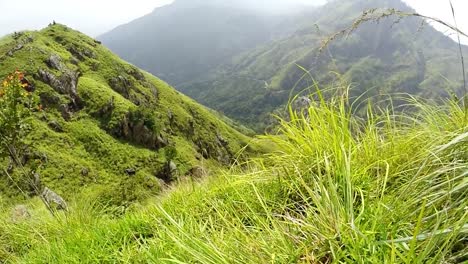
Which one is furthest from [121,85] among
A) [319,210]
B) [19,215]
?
[319,210]

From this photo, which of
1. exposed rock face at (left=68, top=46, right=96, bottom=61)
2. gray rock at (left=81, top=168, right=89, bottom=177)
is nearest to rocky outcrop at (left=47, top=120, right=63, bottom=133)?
gray rock at (left=81, top=168, right=89, bottom=177)

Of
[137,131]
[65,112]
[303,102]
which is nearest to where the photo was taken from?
[303,102]

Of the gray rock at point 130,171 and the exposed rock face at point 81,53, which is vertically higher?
the exposed rock face at point 81,53

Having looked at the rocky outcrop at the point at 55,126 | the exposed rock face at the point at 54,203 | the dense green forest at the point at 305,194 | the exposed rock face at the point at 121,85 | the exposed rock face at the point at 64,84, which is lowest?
the rocky outcrop at the point at 55,126

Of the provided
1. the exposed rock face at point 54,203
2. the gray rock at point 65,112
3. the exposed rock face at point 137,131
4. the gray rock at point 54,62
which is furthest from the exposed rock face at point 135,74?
the exposed rock face at point 54,203

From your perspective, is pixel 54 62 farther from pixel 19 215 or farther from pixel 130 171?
pixel 19 215

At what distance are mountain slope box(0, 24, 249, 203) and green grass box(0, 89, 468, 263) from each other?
247 ft

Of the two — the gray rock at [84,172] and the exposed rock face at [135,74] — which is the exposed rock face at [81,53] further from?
the gray rock at [84,172]

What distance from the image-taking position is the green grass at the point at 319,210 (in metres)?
2.14

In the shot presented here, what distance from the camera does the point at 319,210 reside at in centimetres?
242

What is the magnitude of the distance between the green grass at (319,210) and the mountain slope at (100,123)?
2968 inches

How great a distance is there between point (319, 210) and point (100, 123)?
12385 cm

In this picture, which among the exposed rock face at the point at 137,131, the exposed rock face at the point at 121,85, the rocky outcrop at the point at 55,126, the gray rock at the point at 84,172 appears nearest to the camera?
the gray rock at the point at 84,172

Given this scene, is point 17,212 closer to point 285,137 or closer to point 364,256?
point 285,137
